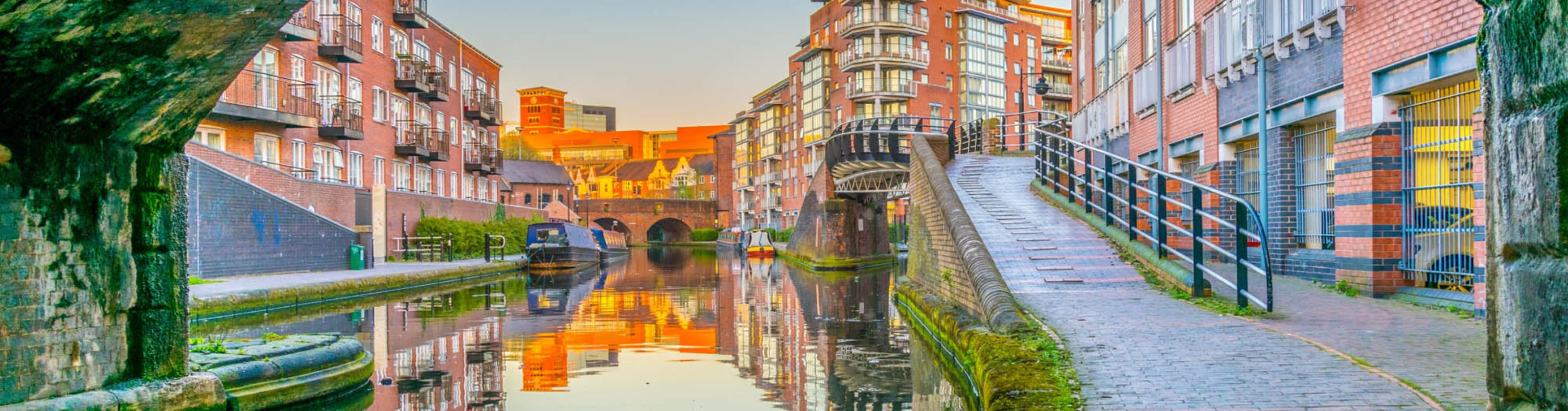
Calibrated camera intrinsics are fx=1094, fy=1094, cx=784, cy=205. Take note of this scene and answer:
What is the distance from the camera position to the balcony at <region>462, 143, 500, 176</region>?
157ft

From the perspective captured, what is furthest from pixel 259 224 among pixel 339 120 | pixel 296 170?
pixel 339 120

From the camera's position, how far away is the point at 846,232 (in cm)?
3762

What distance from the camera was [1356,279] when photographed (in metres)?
11.1

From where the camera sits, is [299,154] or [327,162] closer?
[299,154]

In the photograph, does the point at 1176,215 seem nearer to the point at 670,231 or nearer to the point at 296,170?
the point at 296,170

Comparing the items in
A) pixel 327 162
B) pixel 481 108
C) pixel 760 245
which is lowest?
pixel 760 245

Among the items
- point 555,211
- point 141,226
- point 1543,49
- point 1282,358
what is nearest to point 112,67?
point 141,226

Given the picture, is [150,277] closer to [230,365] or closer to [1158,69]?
[230,365]

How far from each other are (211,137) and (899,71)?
1655 inches

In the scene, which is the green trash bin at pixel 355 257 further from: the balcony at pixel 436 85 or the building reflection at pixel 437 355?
the balcony at pixel 436 85

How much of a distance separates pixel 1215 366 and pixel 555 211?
60201 mm

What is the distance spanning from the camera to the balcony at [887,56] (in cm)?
6222

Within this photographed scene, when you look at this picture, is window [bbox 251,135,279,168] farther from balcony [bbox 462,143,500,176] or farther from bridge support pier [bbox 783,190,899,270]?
balcony [bbox 462,143,500,176]

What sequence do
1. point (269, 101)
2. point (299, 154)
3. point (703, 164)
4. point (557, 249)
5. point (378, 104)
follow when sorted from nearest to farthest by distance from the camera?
point (269, 101) < point (299, 154) < point (557, 249) < point (378, 104) < point (703, 164)
